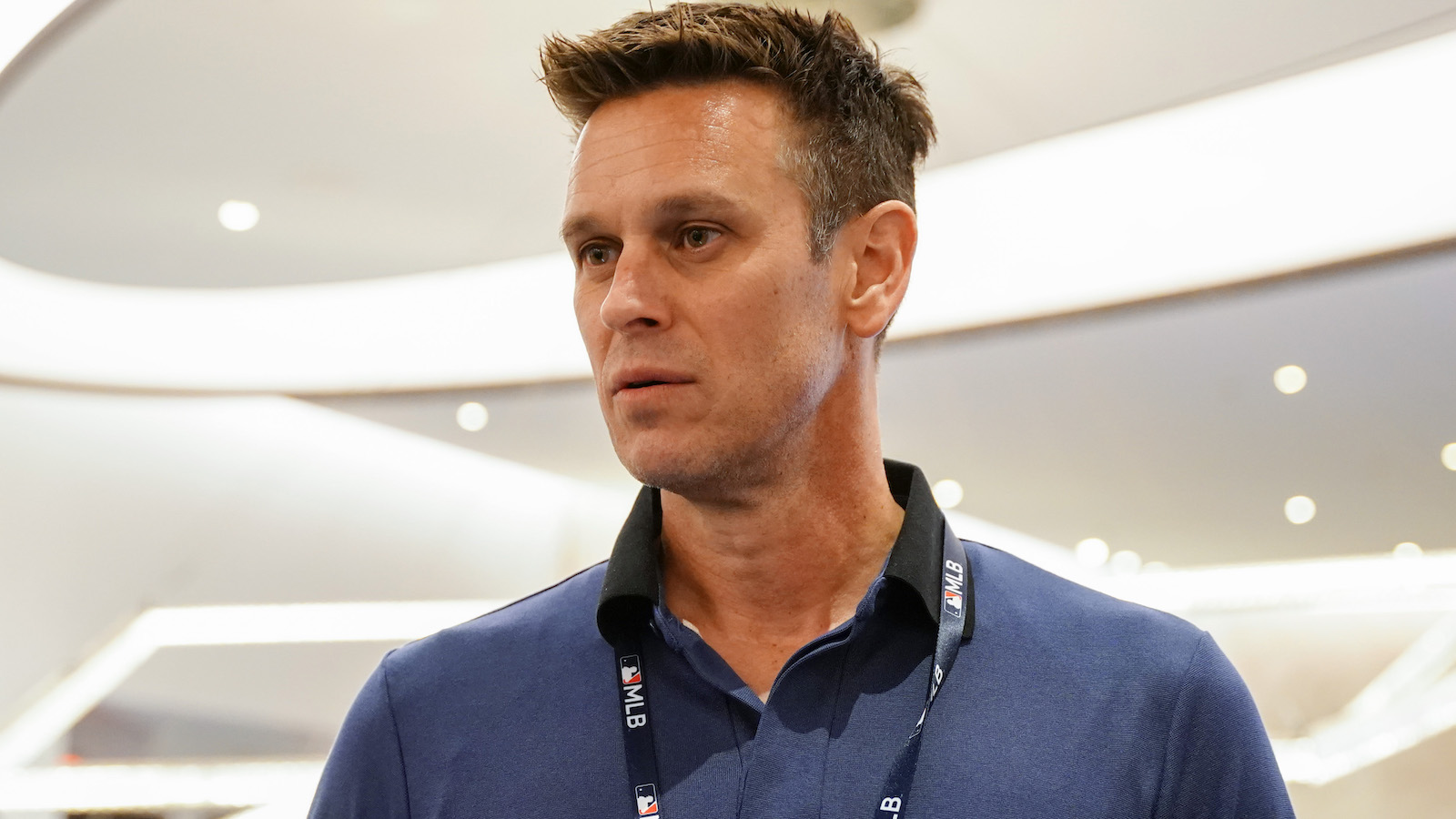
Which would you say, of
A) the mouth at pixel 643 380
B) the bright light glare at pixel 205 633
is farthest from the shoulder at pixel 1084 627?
the bright light glare at pixel 205 633

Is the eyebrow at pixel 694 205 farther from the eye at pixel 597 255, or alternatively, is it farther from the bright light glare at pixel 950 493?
the bright light glare at pixel 950 493

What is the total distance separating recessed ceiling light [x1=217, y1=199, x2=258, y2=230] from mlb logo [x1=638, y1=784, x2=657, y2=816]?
270cm

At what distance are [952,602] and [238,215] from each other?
2.77 m

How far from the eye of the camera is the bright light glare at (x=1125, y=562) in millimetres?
2477

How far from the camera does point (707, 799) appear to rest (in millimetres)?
1048

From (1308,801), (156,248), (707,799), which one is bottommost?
(1308,801)

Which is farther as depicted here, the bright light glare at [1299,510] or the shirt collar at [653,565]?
the bright light glare at [1299,510]

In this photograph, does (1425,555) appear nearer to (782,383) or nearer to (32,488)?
(782,383)

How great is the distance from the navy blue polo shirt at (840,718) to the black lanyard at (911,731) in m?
0.01

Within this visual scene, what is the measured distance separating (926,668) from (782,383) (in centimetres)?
33

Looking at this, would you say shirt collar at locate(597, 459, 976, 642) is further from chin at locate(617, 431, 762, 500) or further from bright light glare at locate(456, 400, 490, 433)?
bright light glare at locate(456, 400, 490, 433)

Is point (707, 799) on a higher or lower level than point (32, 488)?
lower

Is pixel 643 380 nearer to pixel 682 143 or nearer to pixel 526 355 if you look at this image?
pixel 682 143

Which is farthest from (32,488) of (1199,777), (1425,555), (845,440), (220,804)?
(1425,555)
